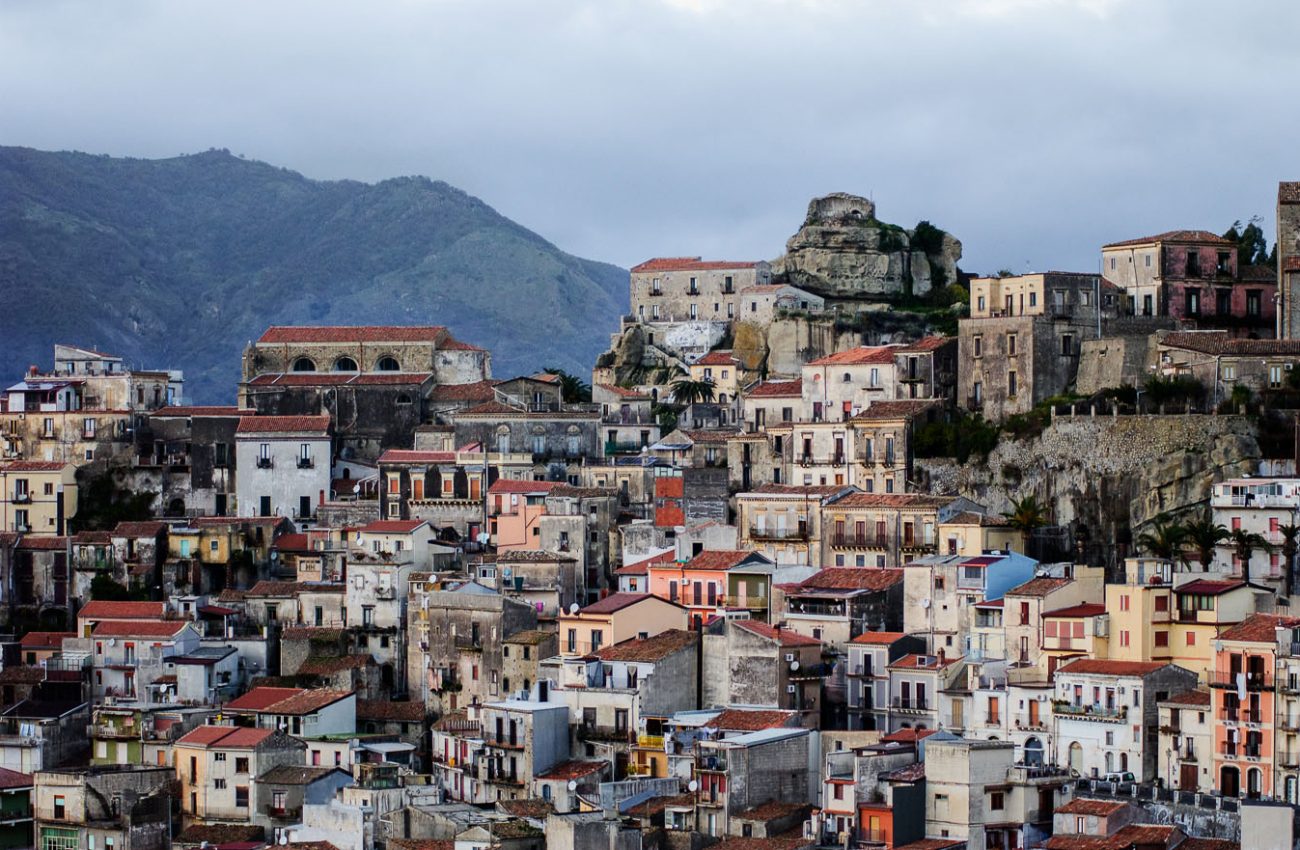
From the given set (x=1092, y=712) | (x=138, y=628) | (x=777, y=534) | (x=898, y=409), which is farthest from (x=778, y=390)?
(x=1092, y=712)

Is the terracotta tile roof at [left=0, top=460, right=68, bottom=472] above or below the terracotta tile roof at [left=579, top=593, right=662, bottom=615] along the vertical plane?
above

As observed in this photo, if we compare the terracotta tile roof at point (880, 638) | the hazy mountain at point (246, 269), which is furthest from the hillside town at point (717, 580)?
the hazy mountain at point (246, 269)

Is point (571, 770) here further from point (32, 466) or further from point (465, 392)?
point (32, 466)

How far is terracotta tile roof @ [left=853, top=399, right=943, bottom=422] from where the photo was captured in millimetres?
77812

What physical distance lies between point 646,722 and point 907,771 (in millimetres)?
8496

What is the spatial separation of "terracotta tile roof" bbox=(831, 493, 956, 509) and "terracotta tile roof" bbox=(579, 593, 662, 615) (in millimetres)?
7031

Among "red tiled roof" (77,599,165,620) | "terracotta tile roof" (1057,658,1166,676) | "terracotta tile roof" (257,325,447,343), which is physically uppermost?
"terracotta tile roof" (257,325,447,343)

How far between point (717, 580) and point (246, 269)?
9626cm

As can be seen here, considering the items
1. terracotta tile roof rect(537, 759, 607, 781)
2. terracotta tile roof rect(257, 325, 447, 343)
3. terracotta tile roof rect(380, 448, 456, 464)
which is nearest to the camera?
terracotta tile roof rect(537, 759, 607, 781)

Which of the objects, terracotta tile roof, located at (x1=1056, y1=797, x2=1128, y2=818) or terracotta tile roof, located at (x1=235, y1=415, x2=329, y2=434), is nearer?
terracotta tile roof, located at (x1=1056, y1=797, x2=1128, y2=818)

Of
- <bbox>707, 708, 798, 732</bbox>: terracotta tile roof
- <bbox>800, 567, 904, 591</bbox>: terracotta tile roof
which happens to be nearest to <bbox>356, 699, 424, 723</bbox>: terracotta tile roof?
<bbox>707, 708, 798, 732</bbox>: terracotta tile roof

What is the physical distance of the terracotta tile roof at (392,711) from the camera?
70875 millimetres

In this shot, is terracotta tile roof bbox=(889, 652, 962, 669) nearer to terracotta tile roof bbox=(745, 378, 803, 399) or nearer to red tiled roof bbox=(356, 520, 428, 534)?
red tiled roof bbox=(356, 520, 428, 534)

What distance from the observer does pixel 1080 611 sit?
211 ft
